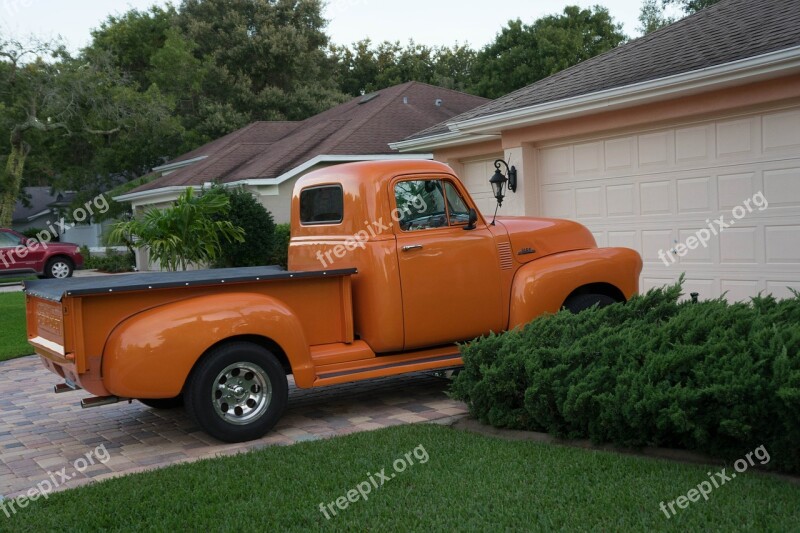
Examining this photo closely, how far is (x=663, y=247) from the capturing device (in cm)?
1059

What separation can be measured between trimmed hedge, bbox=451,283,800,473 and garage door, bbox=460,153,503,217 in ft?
24.3

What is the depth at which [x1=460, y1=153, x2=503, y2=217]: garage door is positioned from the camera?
555 inches

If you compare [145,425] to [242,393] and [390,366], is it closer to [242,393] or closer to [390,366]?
[242,393]

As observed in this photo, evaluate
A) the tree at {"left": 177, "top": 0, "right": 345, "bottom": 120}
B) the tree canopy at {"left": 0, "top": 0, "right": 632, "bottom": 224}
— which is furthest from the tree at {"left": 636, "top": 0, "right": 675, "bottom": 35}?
the tree at {"left": 177, "top": 0, "right": 345, "bottom": 120}

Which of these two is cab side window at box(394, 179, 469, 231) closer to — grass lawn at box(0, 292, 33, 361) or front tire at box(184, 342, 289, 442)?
front tire at box(184, 342, 289, 442)

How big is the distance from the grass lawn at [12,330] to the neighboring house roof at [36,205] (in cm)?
2830

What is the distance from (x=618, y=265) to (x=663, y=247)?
2.99m

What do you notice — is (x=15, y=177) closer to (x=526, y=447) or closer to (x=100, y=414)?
(x=100, y=414)

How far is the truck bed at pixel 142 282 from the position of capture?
5853 millimetres

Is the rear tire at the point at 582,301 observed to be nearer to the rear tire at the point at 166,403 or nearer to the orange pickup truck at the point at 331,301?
the orange pickup truck at the point at 331,301

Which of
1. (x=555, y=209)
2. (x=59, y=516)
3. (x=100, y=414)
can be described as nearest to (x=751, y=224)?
(x=555, y=209)

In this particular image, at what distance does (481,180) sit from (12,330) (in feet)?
27.6

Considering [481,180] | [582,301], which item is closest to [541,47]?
[481,180]

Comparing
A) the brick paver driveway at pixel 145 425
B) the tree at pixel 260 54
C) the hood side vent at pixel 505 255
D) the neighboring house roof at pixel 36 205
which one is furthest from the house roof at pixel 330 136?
the neighboring house roof at pixel 36 205
